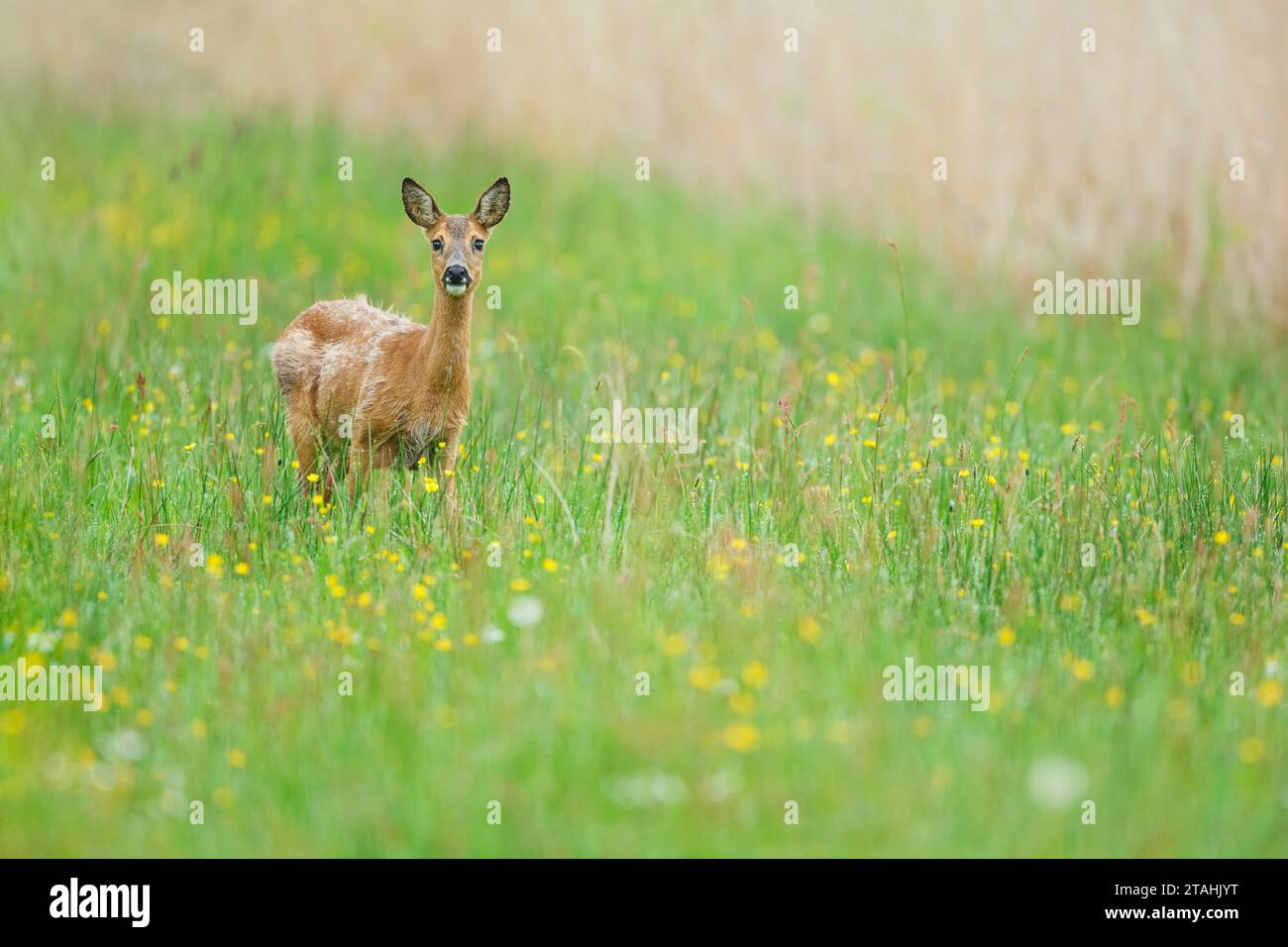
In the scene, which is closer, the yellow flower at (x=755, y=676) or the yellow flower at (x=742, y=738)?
the yellow flower at (x=742, y=738)

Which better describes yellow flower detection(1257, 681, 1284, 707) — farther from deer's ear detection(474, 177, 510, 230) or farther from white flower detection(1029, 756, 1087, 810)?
deer's ear detection(474, 177, 510, 230)

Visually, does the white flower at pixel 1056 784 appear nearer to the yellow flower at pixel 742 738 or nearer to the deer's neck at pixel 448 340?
the yellow flower at pixel 742 738

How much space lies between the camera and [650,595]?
602 centimetres

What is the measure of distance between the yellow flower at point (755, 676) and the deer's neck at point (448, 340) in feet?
7.76

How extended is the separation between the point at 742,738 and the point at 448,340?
2853 mm

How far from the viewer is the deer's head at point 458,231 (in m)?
6.78

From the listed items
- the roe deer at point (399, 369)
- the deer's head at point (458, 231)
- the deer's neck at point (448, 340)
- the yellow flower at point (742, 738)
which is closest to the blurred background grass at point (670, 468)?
the yellow flower at point (742, 738)

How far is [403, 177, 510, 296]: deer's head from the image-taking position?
678cm

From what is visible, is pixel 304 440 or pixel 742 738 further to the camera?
pixel 304 440

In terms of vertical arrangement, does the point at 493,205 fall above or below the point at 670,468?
above

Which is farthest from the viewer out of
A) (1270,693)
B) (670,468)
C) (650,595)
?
(670,468)

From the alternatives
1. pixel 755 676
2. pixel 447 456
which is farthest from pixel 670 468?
pixel 755 676

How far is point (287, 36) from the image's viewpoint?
15383 mm

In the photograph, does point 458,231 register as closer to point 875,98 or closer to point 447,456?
point 447,456
